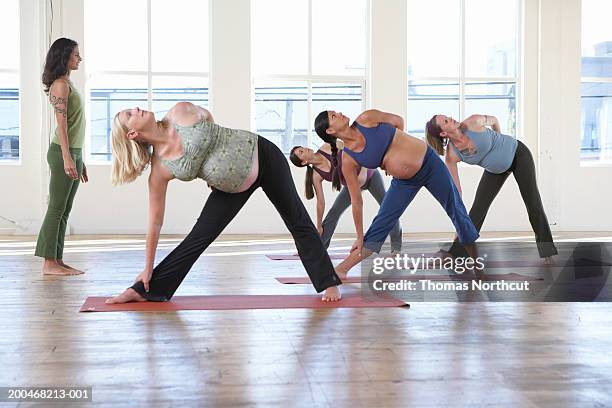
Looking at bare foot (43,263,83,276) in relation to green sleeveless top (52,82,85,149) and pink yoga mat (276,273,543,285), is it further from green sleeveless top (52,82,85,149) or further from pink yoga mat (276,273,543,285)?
pink yoga mat (276,273,543,285)

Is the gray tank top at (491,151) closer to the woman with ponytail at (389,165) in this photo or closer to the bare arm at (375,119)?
the bare arm at (375,119)

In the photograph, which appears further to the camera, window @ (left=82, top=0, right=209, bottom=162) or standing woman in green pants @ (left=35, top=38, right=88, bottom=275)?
window @ (left=82, top=0, right=209, bottom=162)

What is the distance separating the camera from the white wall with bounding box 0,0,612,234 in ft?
28.9

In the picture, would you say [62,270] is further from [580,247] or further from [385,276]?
[580,247]

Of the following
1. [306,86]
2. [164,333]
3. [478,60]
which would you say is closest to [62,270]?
[164,333]

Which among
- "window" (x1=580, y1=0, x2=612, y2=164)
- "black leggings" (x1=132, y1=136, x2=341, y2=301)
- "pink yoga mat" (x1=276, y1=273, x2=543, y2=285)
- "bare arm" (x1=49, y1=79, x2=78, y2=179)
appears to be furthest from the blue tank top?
"window" (x1=580, y1=0, x2=612, y2=164)

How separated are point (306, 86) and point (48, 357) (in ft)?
22.9

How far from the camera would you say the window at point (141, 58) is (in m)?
9.00

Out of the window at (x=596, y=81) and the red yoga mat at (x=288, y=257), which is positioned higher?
the window at (x=596, y=81)

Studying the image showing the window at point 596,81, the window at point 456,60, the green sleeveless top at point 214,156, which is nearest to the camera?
the green sleeveless top at point 214,156

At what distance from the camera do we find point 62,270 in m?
5.05

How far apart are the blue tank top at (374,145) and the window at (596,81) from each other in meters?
6.42

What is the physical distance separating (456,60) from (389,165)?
5.85m

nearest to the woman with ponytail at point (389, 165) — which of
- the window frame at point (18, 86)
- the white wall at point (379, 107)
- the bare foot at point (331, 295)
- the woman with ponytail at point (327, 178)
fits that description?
the bare foot at point (331, 295)
